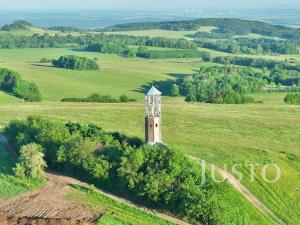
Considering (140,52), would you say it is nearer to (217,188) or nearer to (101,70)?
(101,70)

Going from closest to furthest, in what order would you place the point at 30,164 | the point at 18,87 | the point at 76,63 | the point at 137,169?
the point at 137,169 < the point at 30,164 < the point at 18,87 < the point at 76,63

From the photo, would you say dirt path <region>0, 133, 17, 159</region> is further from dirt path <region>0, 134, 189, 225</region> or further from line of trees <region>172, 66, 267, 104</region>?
line of trees <region>172, 66, 267, 104</region>

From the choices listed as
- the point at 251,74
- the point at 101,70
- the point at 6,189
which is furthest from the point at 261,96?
the point at 6,189

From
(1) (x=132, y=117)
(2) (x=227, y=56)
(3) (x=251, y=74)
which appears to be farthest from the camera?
(2) (x=227, y=56)

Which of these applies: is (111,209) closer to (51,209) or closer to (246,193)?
(51,209)

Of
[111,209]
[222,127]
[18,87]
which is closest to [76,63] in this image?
[18,87]

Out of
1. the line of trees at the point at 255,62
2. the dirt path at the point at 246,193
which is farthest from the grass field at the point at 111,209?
the line of trees at the point at 255,62

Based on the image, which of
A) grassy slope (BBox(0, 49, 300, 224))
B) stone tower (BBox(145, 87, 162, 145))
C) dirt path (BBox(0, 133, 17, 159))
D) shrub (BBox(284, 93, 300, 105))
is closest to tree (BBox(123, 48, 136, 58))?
grassy slope (BBox(0, 49, 300, 224))
